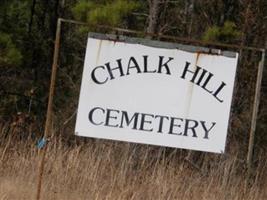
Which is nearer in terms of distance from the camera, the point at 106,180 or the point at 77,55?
the point at 106,180

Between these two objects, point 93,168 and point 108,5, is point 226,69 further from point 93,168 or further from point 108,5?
point 108,5

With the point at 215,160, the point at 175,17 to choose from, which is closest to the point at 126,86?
the point at 215,160

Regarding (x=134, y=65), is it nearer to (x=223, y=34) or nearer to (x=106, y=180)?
(x=106, y=180)

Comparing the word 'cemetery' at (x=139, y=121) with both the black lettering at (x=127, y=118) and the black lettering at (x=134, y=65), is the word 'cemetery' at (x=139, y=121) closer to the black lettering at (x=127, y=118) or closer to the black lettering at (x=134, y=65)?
the black lettering at (x=127, y=118)

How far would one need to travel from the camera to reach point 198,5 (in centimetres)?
1583

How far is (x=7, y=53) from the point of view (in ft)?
33.5

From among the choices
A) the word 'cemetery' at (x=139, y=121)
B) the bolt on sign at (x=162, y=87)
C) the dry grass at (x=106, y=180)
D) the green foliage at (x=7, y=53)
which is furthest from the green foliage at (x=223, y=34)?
the word 'cemetery' at (x=139, y=121)

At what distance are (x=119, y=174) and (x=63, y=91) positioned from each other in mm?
6325

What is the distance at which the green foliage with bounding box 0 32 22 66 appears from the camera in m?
10.1

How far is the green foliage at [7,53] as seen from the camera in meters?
10.1

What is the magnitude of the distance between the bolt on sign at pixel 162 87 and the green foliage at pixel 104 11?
3.92 meters

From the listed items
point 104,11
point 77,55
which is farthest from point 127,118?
point 77,55

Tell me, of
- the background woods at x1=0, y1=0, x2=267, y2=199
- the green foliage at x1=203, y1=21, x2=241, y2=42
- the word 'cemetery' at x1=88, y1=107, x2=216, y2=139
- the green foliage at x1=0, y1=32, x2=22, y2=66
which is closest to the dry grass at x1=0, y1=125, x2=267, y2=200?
the background woods at x1=0, y1=0, x2=267, y2=199

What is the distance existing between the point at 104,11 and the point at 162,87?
437cm
